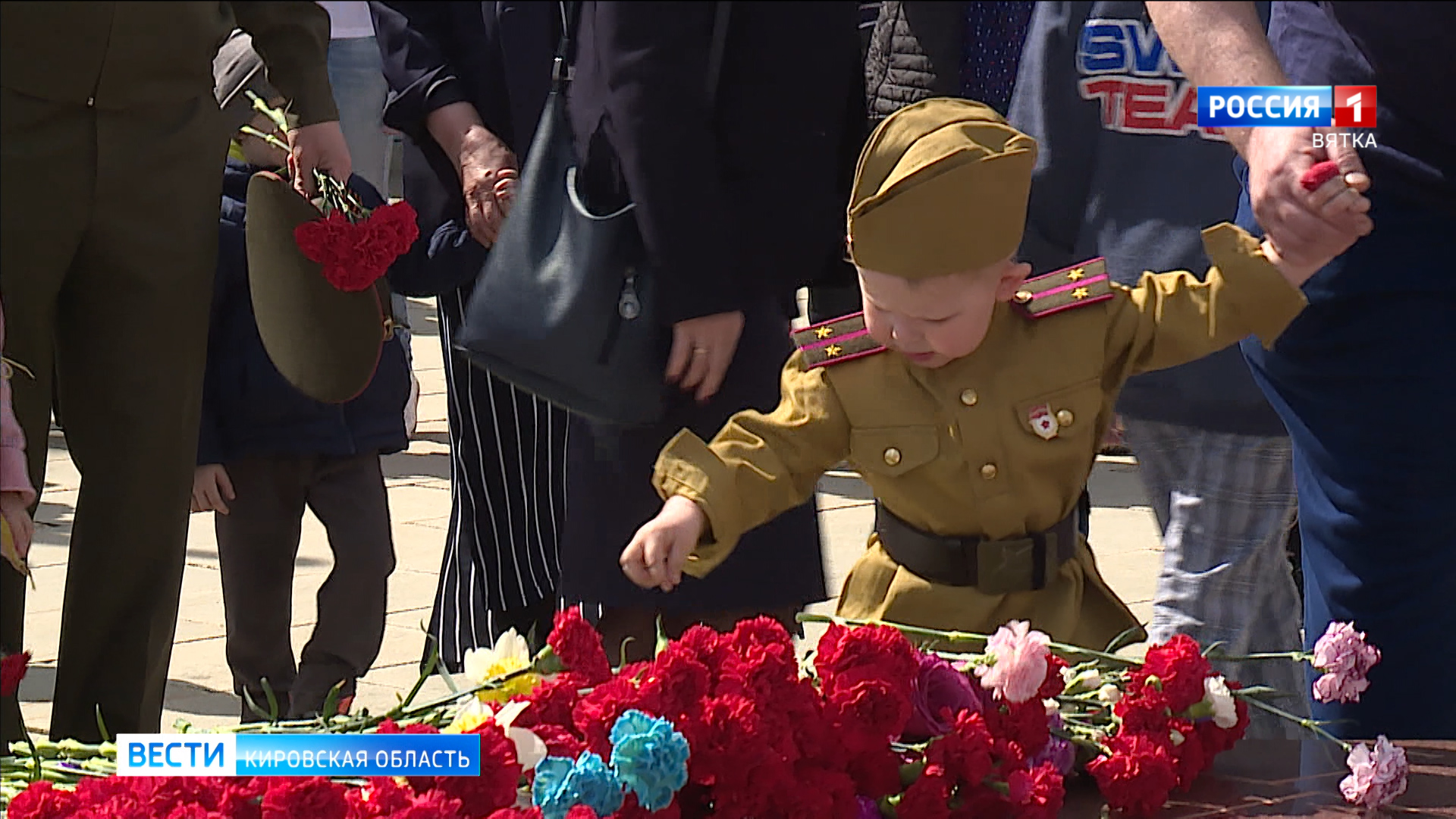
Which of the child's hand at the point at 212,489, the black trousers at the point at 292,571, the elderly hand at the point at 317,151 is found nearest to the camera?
the elderly hand at the point at 317,151

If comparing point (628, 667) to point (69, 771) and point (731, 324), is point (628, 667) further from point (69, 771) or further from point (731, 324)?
point (731, 324)

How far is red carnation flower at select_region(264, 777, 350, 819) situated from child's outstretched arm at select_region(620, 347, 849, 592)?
2.34 ft

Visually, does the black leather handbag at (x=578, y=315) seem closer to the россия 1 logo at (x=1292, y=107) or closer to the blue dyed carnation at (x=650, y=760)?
the россия 1 logo at (x=1292, y=107)

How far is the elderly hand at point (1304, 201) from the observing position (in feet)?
7.78

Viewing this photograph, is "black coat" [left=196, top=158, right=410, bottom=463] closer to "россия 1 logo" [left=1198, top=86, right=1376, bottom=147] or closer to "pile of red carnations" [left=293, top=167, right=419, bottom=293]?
"pile of red carnations" [left=293, top=167, right=419, bottom=293]

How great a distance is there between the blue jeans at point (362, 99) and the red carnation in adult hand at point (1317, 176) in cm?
419

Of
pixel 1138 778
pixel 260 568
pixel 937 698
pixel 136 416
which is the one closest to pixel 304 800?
pixel 937 698

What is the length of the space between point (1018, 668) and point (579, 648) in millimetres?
377

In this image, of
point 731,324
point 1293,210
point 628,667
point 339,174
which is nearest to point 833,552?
point 339,174

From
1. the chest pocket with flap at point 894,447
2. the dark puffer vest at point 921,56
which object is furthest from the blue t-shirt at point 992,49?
the chest pocket with flap at point 894,447

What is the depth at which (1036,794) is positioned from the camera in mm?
1797

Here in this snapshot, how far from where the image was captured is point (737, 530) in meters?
2.35

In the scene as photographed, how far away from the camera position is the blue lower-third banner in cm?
157

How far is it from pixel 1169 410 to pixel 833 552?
2731mm
